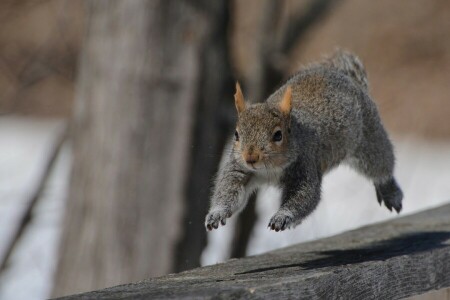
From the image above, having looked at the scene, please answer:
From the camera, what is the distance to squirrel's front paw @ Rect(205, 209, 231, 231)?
2.49 meters

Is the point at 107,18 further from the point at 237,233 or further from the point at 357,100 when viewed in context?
the point at 357,100

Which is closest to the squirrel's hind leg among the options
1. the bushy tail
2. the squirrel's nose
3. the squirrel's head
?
the bushy tail

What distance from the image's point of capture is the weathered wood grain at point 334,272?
6.18ft

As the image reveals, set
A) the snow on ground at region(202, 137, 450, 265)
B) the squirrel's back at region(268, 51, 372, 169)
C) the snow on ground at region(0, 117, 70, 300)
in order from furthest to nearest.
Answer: the snow on ground at region(0, 117, 70, 300)
the snow on ground at region(202, 137, 450, 265)
the squirrel's back at region(268, 51, 372, 169)

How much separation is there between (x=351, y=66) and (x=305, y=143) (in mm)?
618

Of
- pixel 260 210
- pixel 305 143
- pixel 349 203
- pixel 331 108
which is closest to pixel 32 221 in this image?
pixel 260 210

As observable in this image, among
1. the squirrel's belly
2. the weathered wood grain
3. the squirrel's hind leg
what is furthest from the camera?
the squirrel's hind leg

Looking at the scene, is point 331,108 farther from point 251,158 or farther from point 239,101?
point 251,158

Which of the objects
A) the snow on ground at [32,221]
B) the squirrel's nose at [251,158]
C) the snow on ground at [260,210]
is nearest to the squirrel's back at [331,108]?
the squirrel's nose at [251,158]

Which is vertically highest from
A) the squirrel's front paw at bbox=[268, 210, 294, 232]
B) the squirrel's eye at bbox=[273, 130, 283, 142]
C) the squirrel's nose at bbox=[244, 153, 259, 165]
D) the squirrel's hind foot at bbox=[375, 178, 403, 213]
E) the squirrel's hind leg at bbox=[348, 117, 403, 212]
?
the squirrel's nose at bbox=[244, 153, 259, 165]

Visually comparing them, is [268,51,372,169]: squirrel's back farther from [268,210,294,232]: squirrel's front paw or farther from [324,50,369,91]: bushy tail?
[268,210,294,232]: squirrel's front paw

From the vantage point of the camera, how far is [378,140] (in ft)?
11.1

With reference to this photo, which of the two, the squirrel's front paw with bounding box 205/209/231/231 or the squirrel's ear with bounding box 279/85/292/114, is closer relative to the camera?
the squirrel's front paw with bounding box 205/209/231/231

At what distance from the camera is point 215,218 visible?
8.32 feet
